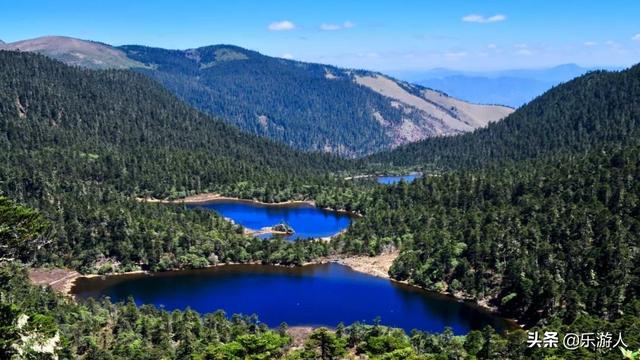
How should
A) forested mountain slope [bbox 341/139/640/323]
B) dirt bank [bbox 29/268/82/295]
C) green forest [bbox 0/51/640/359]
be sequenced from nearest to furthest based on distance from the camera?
green forest [bbox 0/51/640/359] < forested mountain slope [bbox 341/139/640/323] < dirt bank [bbox 29/268/82/295]

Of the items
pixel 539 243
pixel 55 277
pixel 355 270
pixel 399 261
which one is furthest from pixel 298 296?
pixel 55 277

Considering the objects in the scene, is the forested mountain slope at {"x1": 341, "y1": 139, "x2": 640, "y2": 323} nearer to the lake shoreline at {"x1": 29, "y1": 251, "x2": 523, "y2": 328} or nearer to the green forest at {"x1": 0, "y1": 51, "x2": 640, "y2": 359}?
the green forest at {"x1": 0, "y1": 51, "x2": 640, "y2": 359}

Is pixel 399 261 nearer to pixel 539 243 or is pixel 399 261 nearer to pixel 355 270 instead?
pixel 355 270

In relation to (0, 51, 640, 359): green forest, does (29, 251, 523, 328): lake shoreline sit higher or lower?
lower

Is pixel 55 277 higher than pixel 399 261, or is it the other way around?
pixel 399 261

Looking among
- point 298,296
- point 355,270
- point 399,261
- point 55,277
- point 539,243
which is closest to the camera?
point 298,296

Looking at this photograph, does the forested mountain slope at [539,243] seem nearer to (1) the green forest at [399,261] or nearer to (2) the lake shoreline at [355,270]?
(1) the green forest at [399,261]

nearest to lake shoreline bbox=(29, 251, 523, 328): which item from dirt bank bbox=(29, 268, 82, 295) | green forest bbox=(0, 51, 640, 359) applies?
dirt bank bbox=(29, 268, 82, 295)

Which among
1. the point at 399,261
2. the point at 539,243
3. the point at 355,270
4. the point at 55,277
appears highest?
the point at 539,243

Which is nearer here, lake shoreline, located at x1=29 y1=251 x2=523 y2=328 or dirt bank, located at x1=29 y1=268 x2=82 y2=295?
lake shoreline, located at x1=29 y1=251 x2=523 y2=328

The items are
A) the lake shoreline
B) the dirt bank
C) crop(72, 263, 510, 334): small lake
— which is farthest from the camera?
the dirt bank
